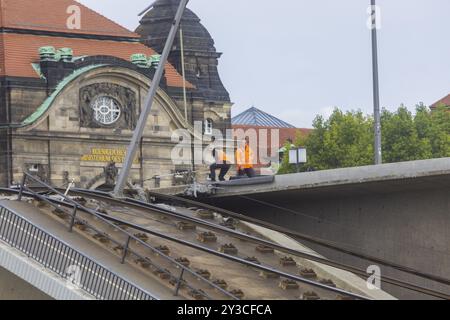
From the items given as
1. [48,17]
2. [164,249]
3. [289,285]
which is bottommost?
[289,285]

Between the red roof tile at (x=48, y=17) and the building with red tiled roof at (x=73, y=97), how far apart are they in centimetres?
5

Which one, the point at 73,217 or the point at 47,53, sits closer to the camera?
the point at 73,217

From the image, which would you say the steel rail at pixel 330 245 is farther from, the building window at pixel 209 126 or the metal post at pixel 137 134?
the building window at pixel 209 126

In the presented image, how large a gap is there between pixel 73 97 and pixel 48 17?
13.1 feet

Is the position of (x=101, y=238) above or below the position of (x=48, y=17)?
below

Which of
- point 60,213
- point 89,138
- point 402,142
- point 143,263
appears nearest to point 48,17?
point 89,138

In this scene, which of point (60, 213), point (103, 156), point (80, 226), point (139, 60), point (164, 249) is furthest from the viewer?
point (103, 156)

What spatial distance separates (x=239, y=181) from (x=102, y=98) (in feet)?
200

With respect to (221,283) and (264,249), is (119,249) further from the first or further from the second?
(264,249)

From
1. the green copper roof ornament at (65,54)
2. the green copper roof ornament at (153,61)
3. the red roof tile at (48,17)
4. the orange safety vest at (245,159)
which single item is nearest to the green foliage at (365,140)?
the green copper roof ornament at (153,61)

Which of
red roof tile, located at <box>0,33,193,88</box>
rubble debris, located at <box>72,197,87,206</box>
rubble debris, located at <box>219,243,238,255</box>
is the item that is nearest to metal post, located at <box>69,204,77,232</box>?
rubble debris, located at <box>72,197,87,206</box>

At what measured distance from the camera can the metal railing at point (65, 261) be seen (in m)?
29.4

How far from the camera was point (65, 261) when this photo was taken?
99.2ft
